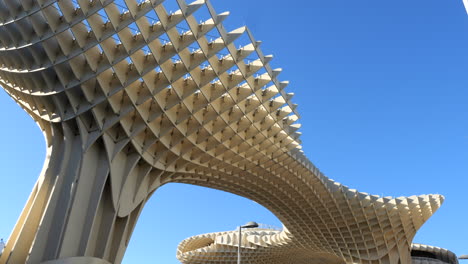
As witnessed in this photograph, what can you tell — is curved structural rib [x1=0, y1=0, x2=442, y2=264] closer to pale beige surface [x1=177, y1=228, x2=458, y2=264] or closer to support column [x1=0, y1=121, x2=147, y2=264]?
support column [x1=0, y1=121, x2=147, y2=264]

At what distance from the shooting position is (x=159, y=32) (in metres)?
18.5

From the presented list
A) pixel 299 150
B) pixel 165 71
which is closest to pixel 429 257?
pixel 299 150

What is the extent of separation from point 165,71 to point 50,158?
327 inches

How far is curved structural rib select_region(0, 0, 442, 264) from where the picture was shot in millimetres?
18625

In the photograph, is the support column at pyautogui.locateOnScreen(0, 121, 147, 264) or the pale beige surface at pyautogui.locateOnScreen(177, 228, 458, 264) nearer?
the support column at pyautogui.locateOnScreen(0, 121, 147, 264)

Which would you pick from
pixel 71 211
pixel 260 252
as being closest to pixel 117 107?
pixel 71 211

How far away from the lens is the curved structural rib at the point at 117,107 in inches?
733

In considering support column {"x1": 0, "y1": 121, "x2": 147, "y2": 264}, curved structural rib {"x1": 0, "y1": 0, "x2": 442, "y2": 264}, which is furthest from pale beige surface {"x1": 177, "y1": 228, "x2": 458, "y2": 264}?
support column {"x1": 0, "y1": 121, "x2": 147, "y2": 264}

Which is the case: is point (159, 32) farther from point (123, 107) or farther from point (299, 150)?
point (299, 150)

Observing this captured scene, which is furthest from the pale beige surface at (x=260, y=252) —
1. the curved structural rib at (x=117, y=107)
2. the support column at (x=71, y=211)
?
the support column at (x=71, y=211)

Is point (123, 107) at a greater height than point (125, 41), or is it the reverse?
point (125, 41)

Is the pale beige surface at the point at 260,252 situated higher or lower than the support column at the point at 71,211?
higher

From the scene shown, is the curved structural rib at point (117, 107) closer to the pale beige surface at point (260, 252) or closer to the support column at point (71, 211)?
the support column at point (71, 211)

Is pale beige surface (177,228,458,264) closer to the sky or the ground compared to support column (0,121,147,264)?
closer to the sky
